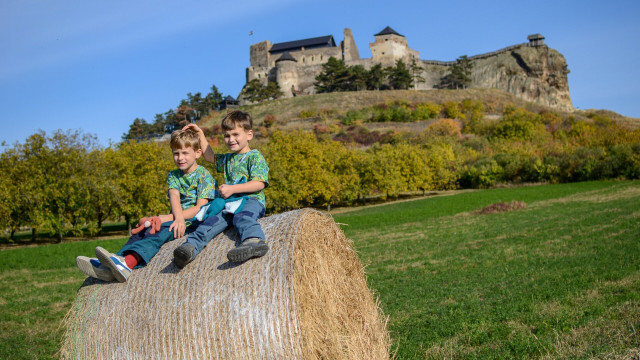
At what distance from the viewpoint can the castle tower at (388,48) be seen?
106688 millimetres

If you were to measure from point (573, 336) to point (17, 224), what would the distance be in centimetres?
3234

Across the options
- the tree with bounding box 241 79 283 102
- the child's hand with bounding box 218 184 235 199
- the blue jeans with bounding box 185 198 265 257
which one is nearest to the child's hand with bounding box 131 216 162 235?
the blue jeans with bounding box 185 198 265 257

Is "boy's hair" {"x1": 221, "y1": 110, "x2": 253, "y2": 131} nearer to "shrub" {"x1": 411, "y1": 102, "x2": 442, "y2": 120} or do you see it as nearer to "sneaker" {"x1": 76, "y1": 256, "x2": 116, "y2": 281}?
"sneaker" {"x1": 76, "y1": 256, "x2": 116, "y2": 281}

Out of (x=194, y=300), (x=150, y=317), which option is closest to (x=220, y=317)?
(x=194, y=300)

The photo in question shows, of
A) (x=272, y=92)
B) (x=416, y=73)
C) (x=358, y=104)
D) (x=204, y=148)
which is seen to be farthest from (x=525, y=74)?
(x=204, y=148)

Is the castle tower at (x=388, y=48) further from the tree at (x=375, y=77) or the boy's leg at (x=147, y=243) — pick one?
the boy's leg at (x=147, y=243)

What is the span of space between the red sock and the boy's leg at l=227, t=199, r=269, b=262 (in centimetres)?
123

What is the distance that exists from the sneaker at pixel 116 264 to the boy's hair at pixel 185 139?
4.44 feet

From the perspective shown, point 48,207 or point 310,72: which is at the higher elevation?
point 310,72

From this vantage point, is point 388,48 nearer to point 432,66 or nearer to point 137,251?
point 432,66

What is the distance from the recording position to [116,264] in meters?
4.74

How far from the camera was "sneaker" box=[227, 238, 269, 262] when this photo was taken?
4086mm

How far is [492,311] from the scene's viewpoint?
24.0 feet

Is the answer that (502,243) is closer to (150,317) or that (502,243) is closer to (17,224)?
(150,317)
